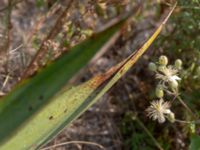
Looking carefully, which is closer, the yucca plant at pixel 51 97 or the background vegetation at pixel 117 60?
the yucca plant at pixel 51 97

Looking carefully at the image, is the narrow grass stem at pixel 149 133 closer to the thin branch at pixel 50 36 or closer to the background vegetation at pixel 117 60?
the background vegetation at pixel 117 60

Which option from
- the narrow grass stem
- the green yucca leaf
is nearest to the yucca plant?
the green yucca leaf

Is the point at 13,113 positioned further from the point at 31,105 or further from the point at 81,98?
the point at 81,98

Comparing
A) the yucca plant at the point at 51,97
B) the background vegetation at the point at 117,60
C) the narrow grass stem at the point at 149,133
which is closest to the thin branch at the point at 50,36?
the background vegetation at the point at 117,60

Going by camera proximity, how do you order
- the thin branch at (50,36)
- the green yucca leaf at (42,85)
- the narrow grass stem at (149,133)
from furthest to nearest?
the narrow grass stem at (149,133) < the thin branch at (50,36) < the green yucca leaf at (42,85)

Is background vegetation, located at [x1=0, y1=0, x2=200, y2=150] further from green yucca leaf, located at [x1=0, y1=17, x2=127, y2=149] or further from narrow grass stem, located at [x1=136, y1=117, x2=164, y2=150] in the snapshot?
green yucca leaf, located at [x1=0, y1=17, x2=127, y2=149]

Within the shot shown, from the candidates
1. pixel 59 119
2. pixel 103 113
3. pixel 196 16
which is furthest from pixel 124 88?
pixel 59 119

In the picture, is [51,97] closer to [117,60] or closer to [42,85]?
[42,85]

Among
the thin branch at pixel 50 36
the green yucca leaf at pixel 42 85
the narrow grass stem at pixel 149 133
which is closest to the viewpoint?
the green yucca leaf at pixel 42 85

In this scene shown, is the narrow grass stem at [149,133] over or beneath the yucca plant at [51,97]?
beneath
